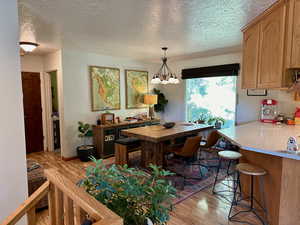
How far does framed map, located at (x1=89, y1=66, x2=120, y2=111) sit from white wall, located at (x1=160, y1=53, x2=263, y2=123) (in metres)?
1.73

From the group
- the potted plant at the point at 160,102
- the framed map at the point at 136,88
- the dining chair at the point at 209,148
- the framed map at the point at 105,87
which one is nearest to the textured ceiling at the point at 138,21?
the framed map at the point at 105,87

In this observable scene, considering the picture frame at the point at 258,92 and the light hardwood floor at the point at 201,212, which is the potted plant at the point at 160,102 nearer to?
the picture frame at the point at 258,92

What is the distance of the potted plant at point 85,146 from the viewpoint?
13.8 ft

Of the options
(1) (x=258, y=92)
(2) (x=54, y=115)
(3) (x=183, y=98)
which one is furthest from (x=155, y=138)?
(2) (x=54, y=115)

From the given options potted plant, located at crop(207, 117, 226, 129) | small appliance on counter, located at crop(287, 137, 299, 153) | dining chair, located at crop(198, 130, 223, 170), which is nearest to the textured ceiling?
small appliance on counter, located at crop(287, 137, 299, 153)

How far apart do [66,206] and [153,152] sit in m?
2.56

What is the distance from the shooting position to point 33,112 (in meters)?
4.81

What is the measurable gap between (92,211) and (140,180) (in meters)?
0.31

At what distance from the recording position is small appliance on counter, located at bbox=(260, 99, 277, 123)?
12.6ft

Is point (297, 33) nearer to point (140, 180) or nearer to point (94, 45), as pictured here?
point (140, 180)

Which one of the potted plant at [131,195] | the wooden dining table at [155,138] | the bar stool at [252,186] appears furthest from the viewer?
the wooden dining table at [155,138]

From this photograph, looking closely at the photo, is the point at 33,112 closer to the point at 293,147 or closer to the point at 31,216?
the point at 31,216

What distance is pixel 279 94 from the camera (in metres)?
3.87

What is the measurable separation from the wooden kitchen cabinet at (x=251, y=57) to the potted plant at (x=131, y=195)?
2.28 meters
